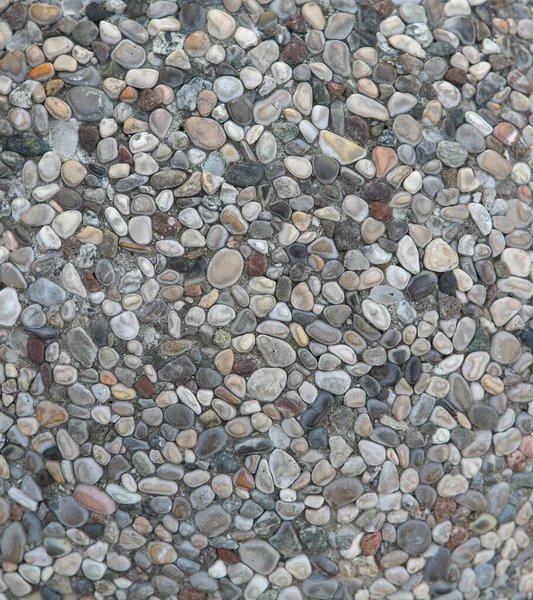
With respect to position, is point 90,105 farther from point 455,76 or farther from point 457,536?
point 457,536

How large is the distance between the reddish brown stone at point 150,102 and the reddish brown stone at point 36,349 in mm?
285

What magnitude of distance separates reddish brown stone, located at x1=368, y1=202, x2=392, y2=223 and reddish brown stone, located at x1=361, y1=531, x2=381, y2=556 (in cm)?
37

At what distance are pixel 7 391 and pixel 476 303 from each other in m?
0.55

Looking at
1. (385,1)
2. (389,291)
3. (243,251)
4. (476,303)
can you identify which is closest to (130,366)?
(243,251)

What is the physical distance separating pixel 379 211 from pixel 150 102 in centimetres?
28

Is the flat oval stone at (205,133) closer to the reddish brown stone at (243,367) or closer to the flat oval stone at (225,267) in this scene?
the flat oval stone at (225,267)

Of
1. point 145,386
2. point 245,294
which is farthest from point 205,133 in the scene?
point 145,386

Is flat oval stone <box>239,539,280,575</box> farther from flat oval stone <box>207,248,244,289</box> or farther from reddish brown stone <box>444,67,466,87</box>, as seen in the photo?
reddish brown stone <box>444,67,466,87</box>

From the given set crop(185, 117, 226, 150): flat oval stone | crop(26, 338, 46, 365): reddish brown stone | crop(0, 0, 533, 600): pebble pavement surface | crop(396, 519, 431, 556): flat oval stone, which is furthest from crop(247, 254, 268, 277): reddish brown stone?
crop(396, 519, 431, 556): flat oval stone

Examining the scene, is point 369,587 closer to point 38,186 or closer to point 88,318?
point 88,318

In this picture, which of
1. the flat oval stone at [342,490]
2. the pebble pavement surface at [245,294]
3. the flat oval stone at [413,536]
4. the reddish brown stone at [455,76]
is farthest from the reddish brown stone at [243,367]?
the reddish brown stone at [455,76]

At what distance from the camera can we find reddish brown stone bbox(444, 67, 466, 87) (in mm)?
924

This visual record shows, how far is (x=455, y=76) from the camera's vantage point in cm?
92

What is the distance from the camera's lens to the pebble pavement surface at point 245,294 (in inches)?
34.0
